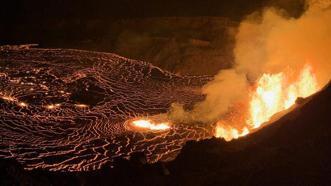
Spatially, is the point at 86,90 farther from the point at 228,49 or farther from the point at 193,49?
the point at 228,49

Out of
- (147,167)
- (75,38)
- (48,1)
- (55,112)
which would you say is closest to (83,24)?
(75,38)

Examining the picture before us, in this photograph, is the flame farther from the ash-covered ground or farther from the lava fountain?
the ash-covered ground

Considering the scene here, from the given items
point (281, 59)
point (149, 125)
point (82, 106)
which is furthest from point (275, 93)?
point (82, 106)

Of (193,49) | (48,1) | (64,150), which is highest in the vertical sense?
(48,1)

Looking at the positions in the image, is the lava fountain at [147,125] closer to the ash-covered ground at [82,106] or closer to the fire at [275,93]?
the ash-covered ground at [82,106]

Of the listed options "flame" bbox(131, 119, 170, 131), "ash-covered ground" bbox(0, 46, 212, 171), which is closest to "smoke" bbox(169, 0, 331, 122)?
"flame" bbox(131, 119, 170, 131)

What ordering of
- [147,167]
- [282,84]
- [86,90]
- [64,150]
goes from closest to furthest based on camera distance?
[147,167] → [64,150] → [282,84] → [86,90]
